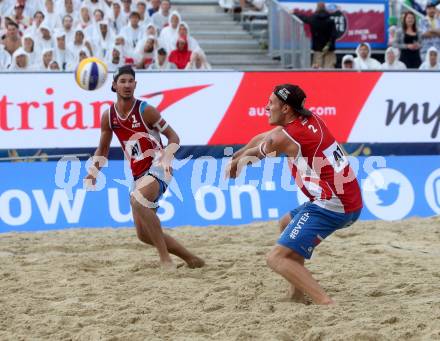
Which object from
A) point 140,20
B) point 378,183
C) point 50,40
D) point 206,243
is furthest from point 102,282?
point 140,20

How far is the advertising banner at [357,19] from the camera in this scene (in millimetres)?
15289

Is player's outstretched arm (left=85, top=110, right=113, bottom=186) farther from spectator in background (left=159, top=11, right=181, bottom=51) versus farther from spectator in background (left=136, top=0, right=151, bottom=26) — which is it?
spectator in background (left=136, top=0, right=151, bottom=26)

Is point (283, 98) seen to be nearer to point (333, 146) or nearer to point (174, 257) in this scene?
point (333, 146)

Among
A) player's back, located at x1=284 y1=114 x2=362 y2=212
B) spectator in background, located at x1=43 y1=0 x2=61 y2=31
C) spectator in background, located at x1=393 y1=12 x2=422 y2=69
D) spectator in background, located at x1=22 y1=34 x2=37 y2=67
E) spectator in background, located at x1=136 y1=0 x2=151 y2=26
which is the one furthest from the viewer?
spectator in background, located at x1=393 y1=12 x2=422 y2=69

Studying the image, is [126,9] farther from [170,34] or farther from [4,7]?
[4,7]

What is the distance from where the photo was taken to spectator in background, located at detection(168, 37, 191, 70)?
43.7 feet

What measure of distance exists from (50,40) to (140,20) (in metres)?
1.86

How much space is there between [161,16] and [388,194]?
586cm

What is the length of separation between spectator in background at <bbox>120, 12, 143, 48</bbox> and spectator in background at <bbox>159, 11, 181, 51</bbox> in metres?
0.37

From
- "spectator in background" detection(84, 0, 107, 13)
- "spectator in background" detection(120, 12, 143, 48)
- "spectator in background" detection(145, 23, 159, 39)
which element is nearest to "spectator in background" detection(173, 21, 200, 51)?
"spectator in background" detection(145, 23, 159, 39)

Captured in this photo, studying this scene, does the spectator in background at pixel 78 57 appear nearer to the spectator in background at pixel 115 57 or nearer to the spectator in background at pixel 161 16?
the spectator in background at pixel 115 57

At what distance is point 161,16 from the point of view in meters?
14.6

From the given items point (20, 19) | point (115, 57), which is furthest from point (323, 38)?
point (20, 19)

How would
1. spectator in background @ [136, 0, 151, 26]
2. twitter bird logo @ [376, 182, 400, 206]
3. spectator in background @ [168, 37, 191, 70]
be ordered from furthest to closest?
1. spectator in background @ [136, 0, 151, 26]
2. spectator in background @ [168, 37, 191, 70]
3. twitter bird logo @ [376, 182, 400, 206]
